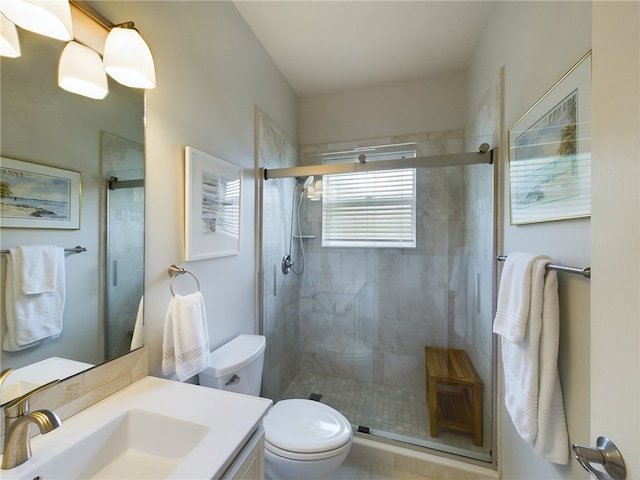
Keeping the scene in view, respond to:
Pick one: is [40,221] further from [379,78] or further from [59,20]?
[379,78]

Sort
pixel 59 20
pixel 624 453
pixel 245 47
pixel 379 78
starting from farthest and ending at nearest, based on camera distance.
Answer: pixel 379 78, pixel 245 47, pixel 59 20, pixel 624 453

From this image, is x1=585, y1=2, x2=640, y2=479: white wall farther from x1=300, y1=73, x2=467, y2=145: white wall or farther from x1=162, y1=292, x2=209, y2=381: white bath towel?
x1=300, y1=73, x2=467, y2=145: white wall

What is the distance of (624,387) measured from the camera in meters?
0.42

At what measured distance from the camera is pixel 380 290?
2170 mm

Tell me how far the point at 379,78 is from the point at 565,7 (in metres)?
1.56

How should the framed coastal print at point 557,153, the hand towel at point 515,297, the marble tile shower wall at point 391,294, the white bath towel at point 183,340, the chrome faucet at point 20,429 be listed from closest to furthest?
the chrome faucet at point 20,429
the framed coastal print at point 557,153
the hand towel at point 515,297
the white bath towel at point 183,340
the marble tile shower wall at point 391,294

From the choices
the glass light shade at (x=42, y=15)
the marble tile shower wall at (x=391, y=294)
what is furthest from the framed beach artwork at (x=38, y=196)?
the marble tile shower wall at (x=391, y=294)

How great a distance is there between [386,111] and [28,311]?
2.63m

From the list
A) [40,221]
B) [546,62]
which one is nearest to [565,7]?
[546,62]

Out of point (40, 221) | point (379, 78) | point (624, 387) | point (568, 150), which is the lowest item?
point (624, 387)

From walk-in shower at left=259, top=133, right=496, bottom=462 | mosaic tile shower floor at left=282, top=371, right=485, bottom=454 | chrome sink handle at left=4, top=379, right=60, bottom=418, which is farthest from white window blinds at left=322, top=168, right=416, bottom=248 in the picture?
chrome sink handle at left=4, top=379, right=60, bottom=418

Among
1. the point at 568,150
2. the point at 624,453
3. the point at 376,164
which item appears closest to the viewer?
the point at 624,453

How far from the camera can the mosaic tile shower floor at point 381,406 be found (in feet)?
5.54

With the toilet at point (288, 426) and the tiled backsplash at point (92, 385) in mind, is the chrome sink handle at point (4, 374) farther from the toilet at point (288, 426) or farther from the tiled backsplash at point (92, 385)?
the toilet at point (288, 426)
